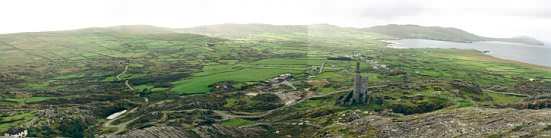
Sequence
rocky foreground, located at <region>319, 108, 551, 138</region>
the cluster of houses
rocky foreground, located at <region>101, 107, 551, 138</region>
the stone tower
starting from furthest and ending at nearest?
1. the stone tower
2. the cluster of houses
3. rocky foreground, located at <region>101, 107, 551, 138</region>
4. rocky foreground, located at <region>319, 108, 551, 138</region>

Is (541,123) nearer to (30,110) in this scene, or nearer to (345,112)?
(345,112)

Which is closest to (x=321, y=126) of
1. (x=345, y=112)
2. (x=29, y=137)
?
(x=345, y=112)

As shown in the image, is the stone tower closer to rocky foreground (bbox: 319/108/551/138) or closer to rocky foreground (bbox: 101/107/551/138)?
rocky foreground (bbox: 101/107/551/138)

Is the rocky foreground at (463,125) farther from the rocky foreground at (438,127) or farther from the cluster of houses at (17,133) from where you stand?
the cluster of houses at (17,133)

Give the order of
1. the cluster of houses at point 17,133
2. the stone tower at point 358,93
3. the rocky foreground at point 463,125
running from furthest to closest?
1. the stone tower at point 358,93
2. the cluster of houses at point 17,133
3. the rocky foreground at point 463,125

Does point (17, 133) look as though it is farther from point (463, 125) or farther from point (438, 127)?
point (463, 125)

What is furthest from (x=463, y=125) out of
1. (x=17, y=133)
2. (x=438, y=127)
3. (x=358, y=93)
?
(x=17, y=133)

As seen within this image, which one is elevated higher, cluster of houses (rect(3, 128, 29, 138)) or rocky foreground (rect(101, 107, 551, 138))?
rocky foreground (rect(101, 107, 551, 138))

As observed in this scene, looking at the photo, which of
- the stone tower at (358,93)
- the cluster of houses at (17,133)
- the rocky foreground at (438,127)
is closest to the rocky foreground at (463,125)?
the rocky foreground at (438,127)

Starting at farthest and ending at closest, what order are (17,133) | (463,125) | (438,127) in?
1. (17,133)
2. (438,127)
3. (463,125)

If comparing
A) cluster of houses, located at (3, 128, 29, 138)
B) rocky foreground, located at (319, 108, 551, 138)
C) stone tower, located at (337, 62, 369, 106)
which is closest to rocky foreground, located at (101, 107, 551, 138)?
rocky foreground, located at (319, 108, 551, 138)

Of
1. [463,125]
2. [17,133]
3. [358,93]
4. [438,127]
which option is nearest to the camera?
[463,125]
